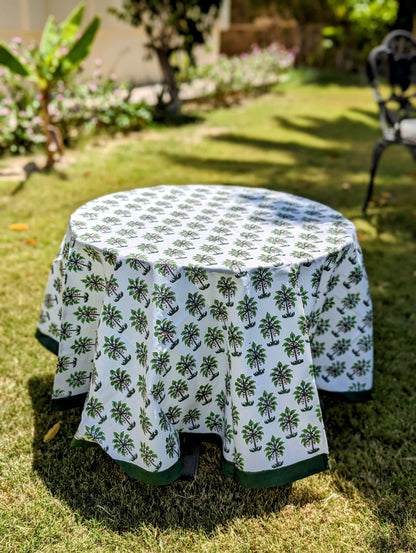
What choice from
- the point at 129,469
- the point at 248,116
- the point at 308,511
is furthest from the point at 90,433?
the point at 248,116

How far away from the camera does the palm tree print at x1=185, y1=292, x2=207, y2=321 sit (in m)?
1.94

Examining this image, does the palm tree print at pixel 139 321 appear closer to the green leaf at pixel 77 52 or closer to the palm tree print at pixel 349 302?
the palm tree print at pixel 349 302

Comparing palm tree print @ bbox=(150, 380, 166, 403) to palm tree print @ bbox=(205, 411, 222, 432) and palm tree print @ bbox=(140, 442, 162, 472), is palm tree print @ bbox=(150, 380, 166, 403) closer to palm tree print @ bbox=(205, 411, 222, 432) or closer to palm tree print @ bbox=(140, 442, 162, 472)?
palm tree print @ bbox=(140, 442, 162, 472)

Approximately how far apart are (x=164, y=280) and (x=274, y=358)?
494mm

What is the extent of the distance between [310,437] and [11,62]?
5069mm

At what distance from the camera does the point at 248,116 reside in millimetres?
9906

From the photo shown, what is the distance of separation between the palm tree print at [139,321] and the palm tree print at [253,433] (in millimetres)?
500

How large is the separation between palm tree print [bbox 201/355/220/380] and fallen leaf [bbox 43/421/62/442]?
81 centimetres

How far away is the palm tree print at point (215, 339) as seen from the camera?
6.58 feet

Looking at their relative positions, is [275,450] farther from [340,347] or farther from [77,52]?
[77,52]

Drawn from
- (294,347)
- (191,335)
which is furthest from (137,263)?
(294,347)

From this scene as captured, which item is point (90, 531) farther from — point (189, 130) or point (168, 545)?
point (189, 130)

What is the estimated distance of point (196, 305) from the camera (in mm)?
1956

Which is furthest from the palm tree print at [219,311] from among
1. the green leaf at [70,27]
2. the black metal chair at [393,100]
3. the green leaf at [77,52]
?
the green leaf at [70,27]
